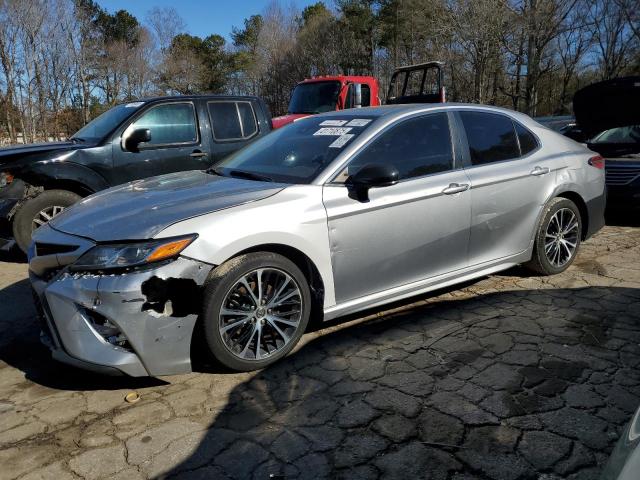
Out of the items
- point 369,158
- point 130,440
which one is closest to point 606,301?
point 369,158

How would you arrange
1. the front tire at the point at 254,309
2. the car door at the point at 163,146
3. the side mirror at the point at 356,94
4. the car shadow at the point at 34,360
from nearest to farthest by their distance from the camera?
the front tire at the point at 254,309
the car shadow at the point at 34,360
the car door at the point at 163,146
the side mirror at the point at 356,94

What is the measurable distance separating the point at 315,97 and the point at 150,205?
8620mm

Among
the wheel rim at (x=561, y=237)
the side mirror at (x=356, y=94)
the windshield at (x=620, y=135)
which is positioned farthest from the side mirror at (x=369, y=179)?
the side mirror at (x=356, y=94)

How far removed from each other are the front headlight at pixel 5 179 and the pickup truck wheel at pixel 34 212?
325 millimetres

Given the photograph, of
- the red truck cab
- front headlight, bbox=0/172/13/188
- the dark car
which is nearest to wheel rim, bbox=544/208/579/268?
the dark car

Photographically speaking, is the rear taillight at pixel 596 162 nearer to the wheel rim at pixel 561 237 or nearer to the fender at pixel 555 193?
the fender at pixel 555 193

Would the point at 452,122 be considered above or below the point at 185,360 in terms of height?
above

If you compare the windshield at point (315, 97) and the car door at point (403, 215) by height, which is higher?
the windshield at point (315, 97)

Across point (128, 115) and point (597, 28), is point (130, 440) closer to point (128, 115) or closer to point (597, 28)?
point (128, 115)

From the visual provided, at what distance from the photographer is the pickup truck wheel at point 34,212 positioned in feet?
18.2

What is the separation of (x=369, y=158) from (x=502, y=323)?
152cm

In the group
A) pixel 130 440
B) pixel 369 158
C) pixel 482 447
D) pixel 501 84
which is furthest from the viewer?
pixel 501 84

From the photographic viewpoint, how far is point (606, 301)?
403cm

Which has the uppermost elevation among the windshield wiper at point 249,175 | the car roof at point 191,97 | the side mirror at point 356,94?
the side mirror at point 356,94
